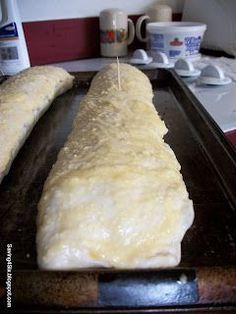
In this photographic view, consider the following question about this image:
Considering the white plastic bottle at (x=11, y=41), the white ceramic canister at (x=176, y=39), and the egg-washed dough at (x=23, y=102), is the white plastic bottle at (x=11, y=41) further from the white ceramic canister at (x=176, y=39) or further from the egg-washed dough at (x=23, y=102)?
the white ceramic canister at (x=176, y=39)

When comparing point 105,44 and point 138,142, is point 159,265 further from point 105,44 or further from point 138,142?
point 105,44

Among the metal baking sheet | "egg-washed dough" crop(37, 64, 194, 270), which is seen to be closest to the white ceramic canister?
the metal baking sheet

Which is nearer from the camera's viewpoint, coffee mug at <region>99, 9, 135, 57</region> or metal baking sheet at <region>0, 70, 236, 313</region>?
metal baking sheet at <region>0, 70, 236, 313</region>

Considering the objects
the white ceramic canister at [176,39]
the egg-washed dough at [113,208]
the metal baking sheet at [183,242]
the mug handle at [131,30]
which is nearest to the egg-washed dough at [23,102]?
the metal baking sheet at [183,242]

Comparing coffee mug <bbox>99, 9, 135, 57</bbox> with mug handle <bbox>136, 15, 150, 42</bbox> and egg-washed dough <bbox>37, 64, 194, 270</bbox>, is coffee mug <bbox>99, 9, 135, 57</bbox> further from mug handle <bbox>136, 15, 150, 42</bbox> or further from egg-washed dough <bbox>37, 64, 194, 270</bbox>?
egg-washed dough <bbox>37, 64, 194, 270</bbox>

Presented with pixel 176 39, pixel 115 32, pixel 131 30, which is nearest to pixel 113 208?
pixel 176 39

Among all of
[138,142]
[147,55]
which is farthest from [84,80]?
[138,142]
